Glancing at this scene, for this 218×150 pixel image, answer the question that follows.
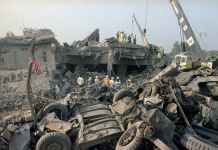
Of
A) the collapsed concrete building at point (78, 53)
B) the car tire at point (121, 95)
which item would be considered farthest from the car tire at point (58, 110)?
the collapsed concrete building at point (78, 53)

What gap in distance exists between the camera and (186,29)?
31562 millimetres

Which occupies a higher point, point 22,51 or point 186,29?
point 186,29

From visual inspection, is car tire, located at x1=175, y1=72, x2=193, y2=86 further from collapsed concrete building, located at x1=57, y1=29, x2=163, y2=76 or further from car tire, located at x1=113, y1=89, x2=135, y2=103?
collapsed concrete building, located at x1=57, y1=29, x2=163, y2=76

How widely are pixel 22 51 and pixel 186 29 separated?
Result: 12449 millimetres

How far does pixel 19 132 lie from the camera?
12789 millimetres

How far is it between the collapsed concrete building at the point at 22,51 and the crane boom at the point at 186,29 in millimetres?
9964

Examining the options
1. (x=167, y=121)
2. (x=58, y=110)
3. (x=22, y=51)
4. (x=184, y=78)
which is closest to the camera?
(x=167, y=121)

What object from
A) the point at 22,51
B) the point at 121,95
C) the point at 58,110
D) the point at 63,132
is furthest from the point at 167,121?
the point at 22,51

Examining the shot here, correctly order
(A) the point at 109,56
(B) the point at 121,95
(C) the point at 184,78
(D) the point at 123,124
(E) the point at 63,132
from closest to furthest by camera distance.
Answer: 1. (E) the point at 63,132
2. (D) the point at 123,124
3. (B) the point at 121,95
4. (C) the point at 184,78
5. (A) the point at 109,56

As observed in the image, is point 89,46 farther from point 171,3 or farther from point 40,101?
point 40,101

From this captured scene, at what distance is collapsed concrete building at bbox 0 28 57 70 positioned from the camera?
29.3m

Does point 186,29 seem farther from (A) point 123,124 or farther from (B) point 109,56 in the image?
A: (A) point 123,124

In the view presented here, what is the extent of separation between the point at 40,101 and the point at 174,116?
564 centimetres

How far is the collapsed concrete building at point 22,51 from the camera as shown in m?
29.3
